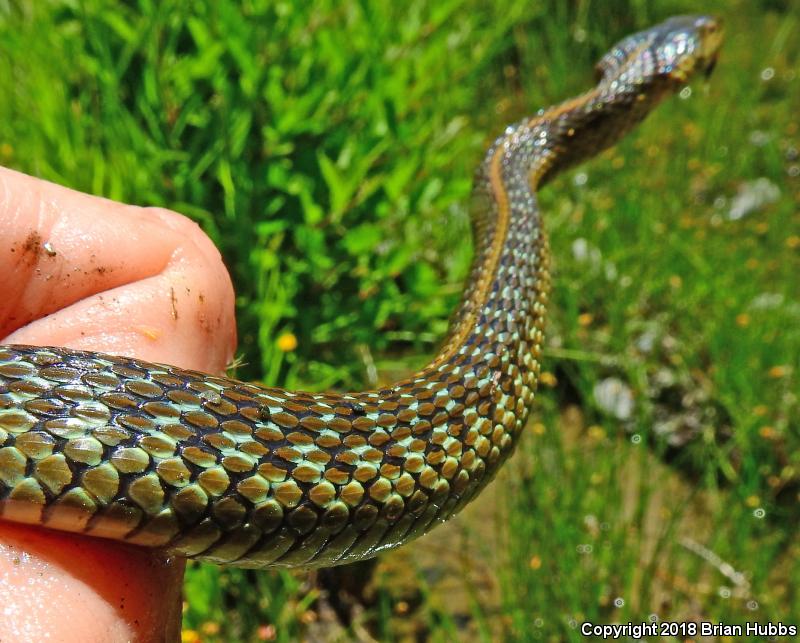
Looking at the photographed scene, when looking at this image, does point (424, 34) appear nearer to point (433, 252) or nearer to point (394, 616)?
point (433, 252)

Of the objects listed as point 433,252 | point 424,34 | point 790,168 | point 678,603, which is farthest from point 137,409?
point 790,168

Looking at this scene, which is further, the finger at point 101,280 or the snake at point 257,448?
the finger at point 101,280
